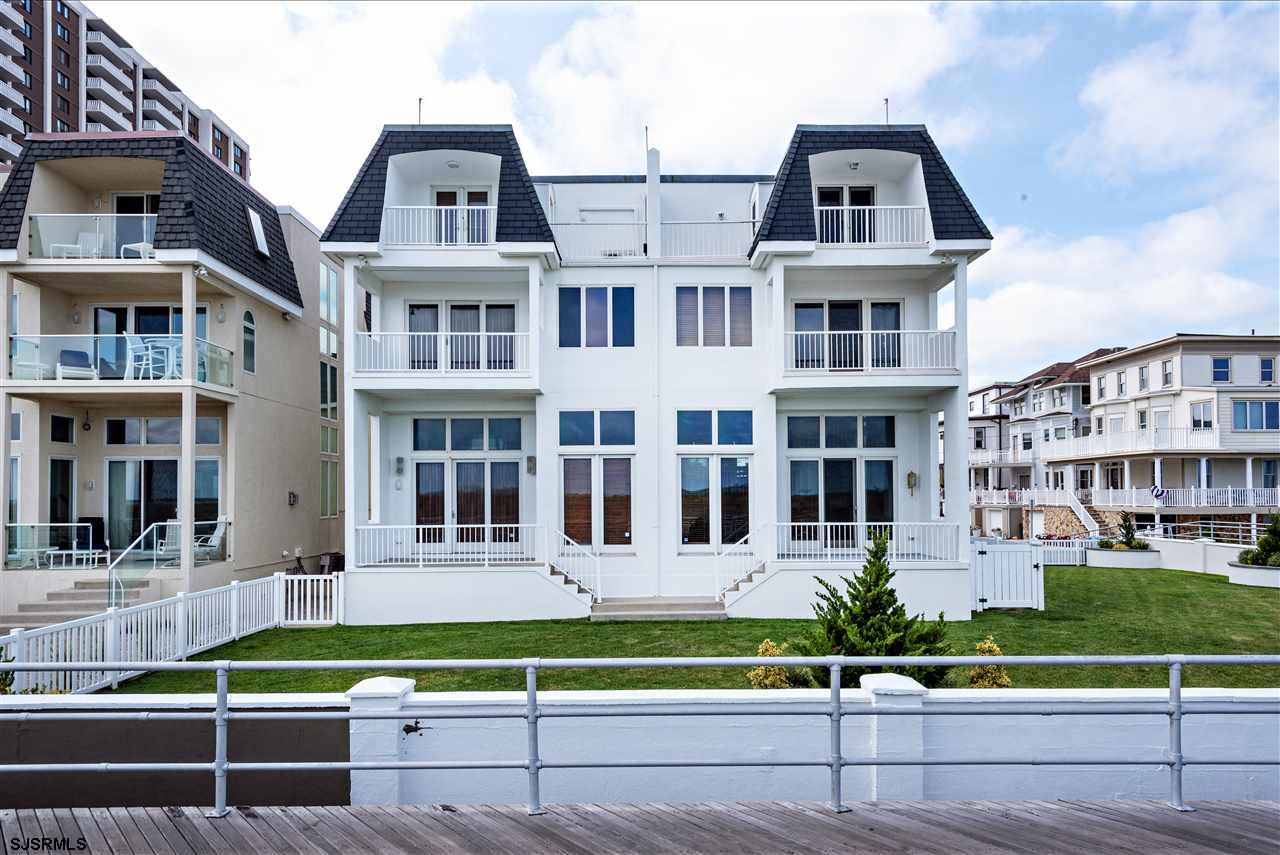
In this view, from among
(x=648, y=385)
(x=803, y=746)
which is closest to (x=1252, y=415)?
(x=648, y=385)

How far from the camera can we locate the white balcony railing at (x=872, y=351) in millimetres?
15031

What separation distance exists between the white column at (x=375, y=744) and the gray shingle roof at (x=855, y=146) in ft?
39.4

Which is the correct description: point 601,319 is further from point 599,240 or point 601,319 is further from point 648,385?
point 599,240

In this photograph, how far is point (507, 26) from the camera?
1388 centimetres

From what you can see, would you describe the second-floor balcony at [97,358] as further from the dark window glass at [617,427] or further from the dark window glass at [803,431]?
the dark window glass at [803,431]

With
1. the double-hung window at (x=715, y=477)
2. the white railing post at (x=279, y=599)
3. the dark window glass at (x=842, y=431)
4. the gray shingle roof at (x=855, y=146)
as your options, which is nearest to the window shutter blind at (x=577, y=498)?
the double-hung window at (x=715, y=477)

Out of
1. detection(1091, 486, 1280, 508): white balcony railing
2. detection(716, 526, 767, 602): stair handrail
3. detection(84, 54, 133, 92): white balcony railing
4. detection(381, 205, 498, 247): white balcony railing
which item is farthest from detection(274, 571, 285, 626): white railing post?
detection(84, 54, 133, 92): white balcony railing

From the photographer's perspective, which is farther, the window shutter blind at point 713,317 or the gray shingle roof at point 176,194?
the window shutter blind at point 713,317

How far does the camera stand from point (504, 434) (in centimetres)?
1647

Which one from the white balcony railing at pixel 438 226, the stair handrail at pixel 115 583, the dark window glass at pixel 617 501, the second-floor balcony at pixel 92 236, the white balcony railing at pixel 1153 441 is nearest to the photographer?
the stair handrail at pixel 115 583

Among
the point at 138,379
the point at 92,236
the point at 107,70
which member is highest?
the point at 107,70

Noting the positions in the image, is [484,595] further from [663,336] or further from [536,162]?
[536,162]

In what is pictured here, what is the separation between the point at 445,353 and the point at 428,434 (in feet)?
7.00

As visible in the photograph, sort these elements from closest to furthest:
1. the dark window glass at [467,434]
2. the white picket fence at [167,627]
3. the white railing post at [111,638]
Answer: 1. the white picket fence at [167,627]
2. the white railing post at [111,638]
3. the dark window glass at [467,434]
